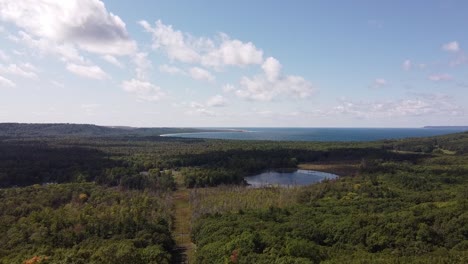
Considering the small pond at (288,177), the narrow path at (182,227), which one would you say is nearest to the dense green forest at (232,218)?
the narrow path at (182,227)

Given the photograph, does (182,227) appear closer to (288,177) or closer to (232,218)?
(232,218)

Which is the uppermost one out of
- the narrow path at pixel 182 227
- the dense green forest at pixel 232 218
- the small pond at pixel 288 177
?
the dense green forest at pixel 232 218

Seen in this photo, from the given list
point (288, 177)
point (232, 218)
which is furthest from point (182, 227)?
point (288, 177)

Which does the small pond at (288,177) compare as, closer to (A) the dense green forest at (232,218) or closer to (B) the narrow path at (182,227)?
(A) the dense green forest at (232,218)

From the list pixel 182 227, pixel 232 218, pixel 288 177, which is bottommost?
pixel 182 227

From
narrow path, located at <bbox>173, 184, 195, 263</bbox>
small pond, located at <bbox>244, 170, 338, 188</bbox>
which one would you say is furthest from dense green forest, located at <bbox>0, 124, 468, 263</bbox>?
small pond, located at <bbox>244, 170, 338, 188</bbox>
